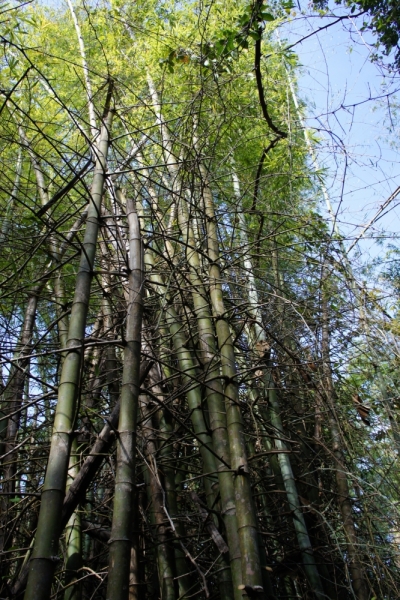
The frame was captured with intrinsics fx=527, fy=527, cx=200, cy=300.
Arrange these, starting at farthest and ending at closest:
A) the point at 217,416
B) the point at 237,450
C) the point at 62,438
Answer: the point at 217,416 → the point at 237,450 → the point at 62,438

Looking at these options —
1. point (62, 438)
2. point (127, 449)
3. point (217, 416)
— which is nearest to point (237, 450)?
point (217, 416)

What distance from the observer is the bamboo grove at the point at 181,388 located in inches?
65.5

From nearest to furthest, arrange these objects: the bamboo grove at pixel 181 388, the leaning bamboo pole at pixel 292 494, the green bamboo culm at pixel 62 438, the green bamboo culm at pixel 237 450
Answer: the green bamboo culm at pixel 62 438 → the green bamboo culm at pixel 237 450 → the bamboo grove at pixel 181 388 → the leaning bamboo pole at pixel 292 494

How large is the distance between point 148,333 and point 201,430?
65cm

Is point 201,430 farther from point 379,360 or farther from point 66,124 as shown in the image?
point 66,124

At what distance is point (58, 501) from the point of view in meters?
1.35

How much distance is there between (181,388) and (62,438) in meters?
0.84

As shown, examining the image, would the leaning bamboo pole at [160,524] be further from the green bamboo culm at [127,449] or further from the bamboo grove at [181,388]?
the green bamboo culm at [127,449]

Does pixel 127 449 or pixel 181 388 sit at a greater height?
pixel 181 388

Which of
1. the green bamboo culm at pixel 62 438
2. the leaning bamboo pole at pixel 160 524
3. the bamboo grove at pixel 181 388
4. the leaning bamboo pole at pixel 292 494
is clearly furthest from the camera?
the leaning bamboo pole at pixel 292 494

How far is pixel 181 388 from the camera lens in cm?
225

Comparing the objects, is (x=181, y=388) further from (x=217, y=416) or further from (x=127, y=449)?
(x=127, y=449)

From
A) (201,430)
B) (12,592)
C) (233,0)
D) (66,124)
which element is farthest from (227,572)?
(66,124)

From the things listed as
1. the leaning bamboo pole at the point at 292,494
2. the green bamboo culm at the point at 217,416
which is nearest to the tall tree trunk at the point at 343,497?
the leaning bamboo pole at the point at 292,494
